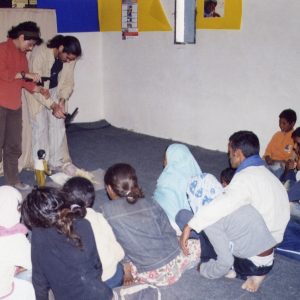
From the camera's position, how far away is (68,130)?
5.34m

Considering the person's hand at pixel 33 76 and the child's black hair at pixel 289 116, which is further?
the child's black hair at pixel 289 116

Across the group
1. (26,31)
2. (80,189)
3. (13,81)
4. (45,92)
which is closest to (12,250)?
(80,189)

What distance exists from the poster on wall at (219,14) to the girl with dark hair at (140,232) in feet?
8.65

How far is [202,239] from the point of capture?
216 centimetres

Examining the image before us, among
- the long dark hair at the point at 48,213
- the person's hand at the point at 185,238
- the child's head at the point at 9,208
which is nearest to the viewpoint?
the long dark hair at the point at 48,213

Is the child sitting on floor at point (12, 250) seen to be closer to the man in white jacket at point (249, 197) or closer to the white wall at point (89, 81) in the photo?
the man in white jacket at point (249, 197)

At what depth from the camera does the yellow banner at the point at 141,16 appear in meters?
4.71

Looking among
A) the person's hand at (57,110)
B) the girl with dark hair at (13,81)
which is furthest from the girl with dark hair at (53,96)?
the girl with dark hair at (13,81)

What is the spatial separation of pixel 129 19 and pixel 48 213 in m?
4.09

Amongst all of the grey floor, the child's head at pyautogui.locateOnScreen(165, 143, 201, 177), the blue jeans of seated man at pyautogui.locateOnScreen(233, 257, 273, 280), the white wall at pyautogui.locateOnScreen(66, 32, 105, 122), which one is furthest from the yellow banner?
the blue jeans of seated man at pyautogui.locateOnScreen(233, 257, 273, 280)

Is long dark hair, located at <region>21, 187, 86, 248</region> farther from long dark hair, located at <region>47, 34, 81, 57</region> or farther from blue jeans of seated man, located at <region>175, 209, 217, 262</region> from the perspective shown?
long dark hair, located at <region>47, 34, 81, 57</region>

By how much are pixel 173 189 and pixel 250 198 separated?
53 cm

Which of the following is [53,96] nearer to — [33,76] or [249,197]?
[33,76]

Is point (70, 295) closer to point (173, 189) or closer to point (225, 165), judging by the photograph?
point (173, 189)
